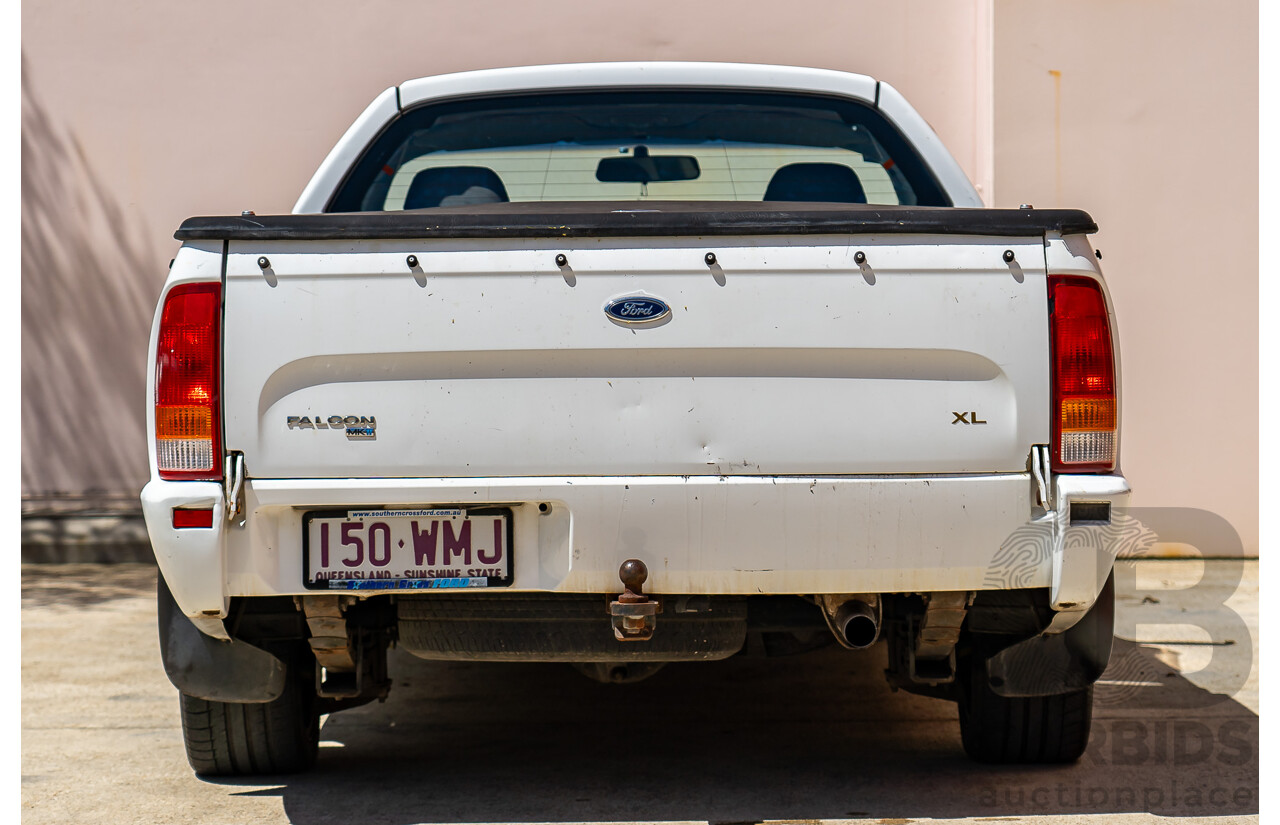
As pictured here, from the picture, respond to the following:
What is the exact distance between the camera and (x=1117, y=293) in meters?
6.80

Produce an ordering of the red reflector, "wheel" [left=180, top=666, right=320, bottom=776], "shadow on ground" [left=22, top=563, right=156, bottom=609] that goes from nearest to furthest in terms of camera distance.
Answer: the red reflector < "wheel" [left=180, top=666, right=320, bottom=776] < "shadow on ground" [left=22, top=563, right=156, bottom=609]

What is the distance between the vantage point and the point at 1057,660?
10.2 feet

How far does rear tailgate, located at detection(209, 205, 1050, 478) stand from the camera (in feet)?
9.31

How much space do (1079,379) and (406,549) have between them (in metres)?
1.54

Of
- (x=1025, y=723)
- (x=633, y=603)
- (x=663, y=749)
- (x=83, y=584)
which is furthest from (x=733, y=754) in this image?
(x=83, y=584)

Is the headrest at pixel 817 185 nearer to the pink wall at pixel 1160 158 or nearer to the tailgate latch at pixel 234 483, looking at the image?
the tailgate latch at pixel 234 483

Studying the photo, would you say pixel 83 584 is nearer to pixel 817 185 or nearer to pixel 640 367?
pixel 817 185

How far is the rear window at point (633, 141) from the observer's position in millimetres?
4242

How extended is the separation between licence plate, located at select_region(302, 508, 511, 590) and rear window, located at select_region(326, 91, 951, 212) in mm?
1631

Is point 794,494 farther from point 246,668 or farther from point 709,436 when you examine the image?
point 246,668

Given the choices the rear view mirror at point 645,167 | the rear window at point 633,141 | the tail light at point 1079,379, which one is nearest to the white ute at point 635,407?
the tail light at point 1079,379

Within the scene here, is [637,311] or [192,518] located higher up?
[637,311]

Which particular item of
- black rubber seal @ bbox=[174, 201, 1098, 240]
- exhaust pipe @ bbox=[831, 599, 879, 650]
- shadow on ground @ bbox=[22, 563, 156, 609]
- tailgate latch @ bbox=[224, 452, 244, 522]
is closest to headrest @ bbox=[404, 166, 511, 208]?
black rubber seal @ bbox=[174, 201, 1098, 240]

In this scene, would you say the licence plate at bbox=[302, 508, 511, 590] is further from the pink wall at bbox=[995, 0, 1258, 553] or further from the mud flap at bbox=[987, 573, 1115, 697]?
the pink wall at bbox=[995, 0, 1258, 553]
